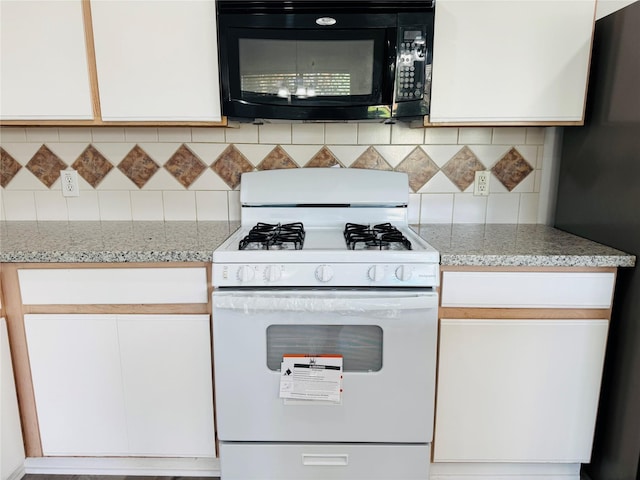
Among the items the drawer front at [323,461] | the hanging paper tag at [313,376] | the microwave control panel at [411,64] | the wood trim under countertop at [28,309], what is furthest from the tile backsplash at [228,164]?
the drawer front at [323,461]

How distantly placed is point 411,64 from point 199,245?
3.24ft

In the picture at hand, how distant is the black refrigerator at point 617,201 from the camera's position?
128cm

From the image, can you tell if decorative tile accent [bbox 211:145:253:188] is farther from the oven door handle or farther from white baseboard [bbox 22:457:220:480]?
white baseboard [bbox 22:457:220:480]

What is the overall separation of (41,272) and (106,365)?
0.38 m

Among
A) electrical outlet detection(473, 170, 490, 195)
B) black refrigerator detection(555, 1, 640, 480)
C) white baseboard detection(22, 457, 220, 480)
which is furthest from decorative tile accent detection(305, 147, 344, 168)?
white baseboard detection(22, 457, 220, 480)

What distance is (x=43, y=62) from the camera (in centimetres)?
150

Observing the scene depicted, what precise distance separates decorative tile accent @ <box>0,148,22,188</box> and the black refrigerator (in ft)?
8.00

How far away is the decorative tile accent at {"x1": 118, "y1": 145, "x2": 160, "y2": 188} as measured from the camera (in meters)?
1.85

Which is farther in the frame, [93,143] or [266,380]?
[93,143]

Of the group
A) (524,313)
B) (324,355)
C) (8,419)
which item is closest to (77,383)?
(8,419)

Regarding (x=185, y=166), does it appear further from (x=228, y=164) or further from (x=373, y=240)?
(x=373, y=240)

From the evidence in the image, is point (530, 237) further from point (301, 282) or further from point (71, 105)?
point (71, 105)

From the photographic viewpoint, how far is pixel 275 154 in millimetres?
1833

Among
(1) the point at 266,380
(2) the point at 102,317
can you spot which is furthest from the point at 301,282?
(2) the point at 102,317
